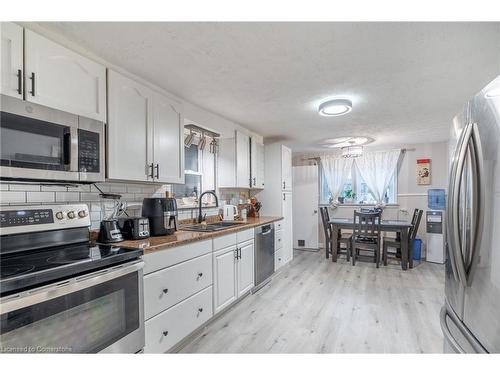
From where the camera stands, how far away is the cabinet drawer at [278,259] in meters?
3.62

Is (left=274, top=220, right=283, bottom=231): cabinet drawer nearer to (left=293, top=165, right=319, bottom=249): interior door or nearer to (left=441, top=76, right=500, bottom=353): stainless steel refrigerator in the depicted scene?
(left=293, top=165, right=319, bottom=249): interior door

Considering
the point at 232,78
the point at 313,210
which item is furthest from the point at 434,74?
the point at 313,210

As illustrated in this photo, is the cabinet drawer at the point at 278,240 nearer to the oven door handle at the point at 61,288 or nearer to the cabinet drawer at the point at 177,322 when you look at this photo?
the cabinet drawer at the point at 177,322

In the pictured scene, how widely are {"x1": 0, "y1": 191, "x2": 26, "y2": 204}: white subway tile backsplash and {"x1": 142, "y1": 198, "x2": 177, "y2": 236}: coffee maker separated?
0.77 meters

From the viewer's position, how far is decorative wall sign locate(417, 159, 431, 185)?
4766 millimetres

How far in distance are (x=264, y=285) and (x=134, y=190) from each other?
2009mm

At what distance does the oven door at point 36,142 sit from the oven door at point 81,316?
63 centimetres

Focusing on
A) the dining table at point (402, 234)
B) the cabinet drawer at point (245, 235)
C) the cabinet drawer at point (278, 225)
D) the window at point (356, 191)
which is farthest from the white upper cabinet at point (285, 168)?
the window at point (356, 191)

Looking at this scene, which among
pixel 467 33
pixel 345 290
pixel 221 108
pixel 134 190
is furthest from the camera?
pixel 345 290

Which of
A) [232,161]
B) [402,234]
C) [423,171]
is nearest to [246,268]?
[232,161]

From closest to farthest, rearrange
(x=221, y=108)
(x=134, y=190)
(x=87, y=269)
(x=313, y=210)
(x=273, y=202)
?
(x=87, y=269) < (x=134, y=190) < (x=221, y=108) < (x=273, y=202) < (x=313, y=210)

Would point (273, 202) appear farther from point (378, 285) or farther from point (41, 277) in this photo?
point (41, 277)

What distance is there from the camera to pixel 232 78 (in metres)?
2.04

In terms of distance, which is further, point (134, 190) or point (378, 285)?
point (378, 285)
